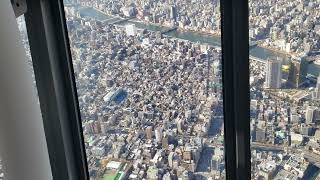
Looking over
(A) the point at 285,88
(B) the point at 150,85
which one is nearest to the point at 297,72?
(A) the point at 285,88

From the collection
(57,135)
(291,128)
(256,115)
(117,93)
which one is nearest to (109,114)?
(117,93)

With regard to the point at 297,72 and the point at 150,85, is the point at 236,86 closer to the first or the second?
the point at 297,72

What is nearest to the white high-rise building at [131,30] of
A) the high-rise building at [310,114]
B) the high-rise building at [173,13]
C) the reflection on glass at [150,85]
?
the reflection on glass at [150,85]

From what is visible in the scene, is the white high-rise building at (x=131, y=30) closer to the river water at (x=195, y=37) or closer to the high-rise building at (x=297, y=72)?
the river water at (x=195, y=37)

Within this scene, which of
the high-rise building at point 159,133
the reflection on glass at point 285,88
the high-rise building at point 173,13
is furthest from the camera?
the high-rise building at point 159,133

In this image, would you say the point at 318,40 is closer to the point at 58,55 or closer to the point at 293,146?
the point at 293,146

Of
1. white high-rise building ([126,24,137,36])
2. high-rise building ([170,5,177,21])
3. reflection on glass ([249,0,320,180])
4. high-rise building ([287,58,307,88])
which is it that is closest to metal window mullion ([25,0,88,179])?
white high-rise building ([126,24,137,36])

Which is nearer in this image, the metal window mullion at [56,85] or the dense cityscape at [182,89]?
the dense cityscape at [182,89]

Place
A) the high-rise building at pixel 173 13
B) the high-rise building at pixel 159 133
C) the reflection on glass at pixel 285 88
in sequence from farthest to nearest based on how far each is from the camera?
1. the high-rise building at pixel 159 133
2. the high-rise building at pixel 173 13
3. the reflection on glass at pixel 285 88

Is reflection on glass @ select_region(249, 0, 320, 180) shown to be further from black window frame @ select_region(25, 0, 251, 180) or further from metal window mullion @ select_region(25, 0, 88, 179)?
metal window mullion @ select_region(25, 0, 88, 179)
